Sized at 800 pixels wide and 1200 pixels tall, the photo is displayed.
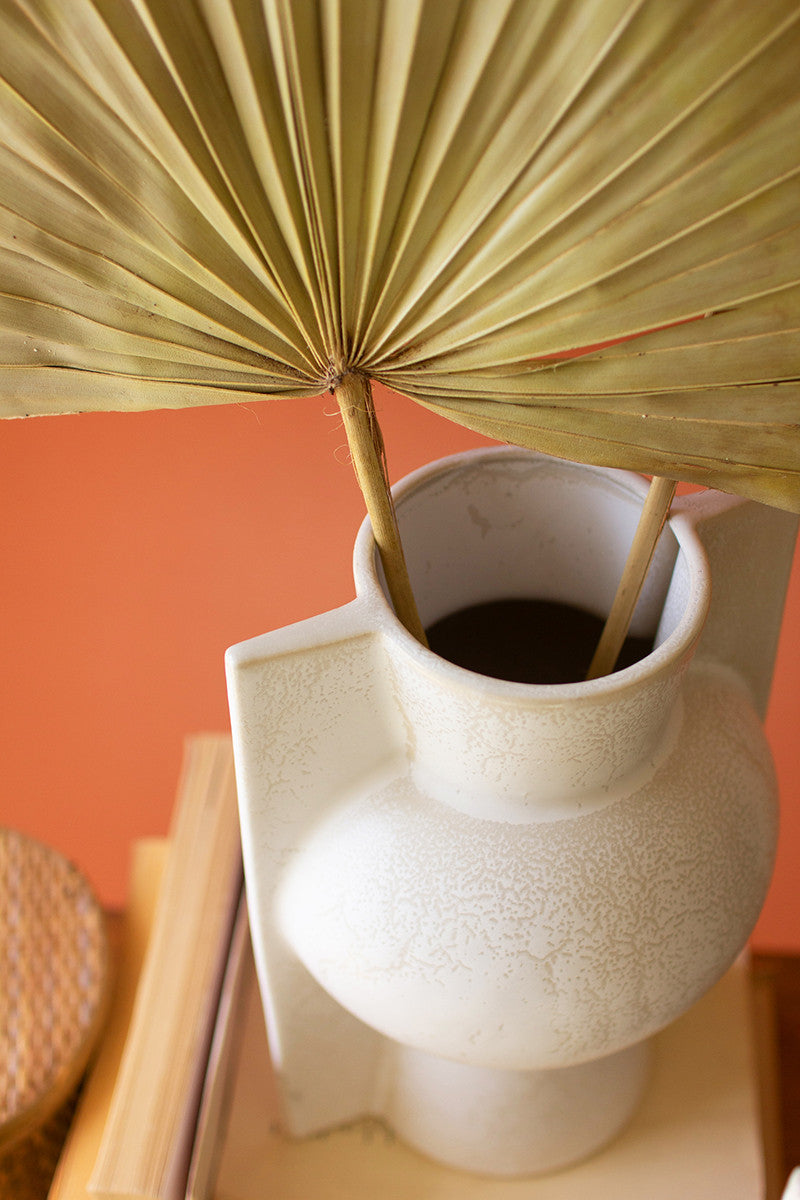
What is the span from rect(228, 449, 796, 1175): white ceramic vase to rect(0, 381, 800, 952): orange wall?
32 centimetres

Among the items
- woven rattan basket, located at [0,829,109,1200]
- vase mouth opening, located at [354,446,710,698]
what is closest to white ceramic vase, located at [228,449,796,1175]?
vase mouth opening, located at [354,446,710,698]

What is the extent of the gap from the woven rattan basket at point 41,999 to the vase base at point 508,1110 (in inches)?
8.0

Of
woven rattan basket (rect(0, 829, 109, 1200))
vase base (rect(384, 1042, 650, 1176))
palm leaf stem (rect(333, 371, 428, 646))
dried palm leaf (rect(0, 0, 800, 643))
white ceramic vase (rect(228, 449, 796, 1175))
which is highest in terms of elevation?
dried palm leaf (rect(0, 0, 800, 643))

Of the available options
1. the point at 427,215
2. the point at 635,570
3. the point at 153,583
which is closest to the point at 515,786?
the point at 635,570

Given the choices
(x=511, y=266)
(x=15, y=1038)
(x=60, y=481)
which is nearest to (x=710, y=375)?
(x=511, y=266)

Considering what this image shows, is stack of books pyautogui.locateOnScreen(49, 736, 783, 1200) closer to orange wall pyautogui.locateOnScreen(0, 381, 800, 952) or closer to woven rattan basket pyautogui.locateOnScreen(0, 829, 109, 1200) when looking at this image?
woven rattan basket pyautogui.locateOnScreen(0, 829, 109, 1200)

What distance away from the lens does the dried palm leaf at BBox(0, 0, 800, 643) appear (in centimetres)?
29

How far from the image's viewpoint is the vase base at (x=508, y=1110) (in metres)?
0.61

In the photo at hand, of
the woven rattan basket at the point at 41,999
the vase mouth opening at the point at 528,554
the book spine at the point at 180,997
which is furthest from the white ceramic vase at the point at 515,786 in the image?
the woven rattan basket at the point at 41,999

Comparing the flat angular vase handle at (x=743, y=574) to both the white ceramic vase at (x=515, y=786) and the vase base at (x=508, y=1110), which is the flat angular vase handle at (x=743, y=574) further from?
the vase base at (x=508, y=1110)

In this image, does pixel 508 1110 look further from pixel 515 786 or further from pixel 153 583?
pixel 153 583

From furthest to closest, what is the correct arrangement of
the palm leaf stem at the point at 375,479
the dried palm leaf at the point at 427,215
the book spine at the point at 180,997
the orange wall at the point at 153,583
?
the orange wall at the point at 153,583 → the book spine at the point at 180,997 → the palm leaf stem at the point at 375,479 → the dried palm leaf at the point at 427,215

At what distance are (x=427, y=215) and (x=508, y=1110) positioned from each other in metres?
0.48

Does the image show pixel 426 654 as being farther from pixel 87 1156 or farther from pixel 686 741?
pixel 87 1156
